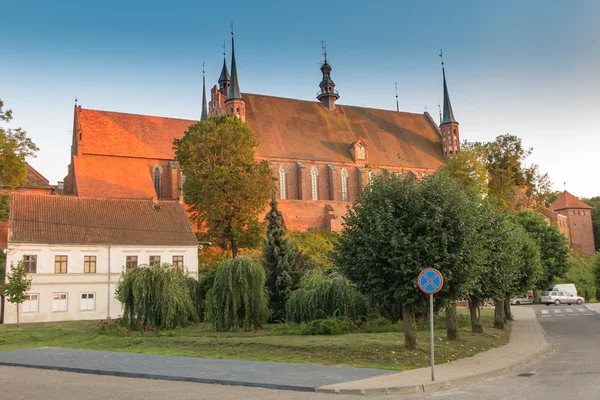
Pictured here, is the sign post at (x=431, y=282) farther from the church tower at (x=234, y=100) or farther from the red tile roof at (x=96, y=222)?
the church tower at (x=234, y=100)

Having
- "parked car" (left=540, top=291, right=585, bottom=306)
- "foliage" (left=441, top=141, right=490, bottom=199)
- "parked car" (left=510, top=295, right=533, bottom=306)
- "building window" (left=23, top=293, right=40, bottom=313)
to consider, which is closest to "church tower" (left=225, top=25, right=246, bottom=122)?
"foliage" (left=441, top=141, right=490, bottom=199)

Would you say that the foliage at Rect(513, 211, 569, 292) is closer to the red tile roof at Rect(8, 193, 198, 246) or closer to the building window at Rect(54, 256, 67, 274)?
the red tile roof at Rect(8, 193, 198, 246)

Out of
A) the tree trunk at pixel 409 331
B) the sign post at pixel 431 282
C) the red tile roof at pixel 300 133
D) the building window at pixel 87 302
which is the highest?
the red tile roof at pixel 300 133

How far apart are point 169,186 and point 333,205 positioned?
18.6 m

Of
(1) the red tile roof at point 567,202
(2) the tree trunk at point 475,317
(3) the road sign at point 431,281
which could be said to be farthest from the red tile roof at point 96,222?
(1) the red tile roof at point 567,202

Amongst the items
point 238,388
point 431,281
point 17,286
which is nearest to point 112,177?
point 17,286

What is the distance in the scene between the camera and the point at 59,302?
36.7m

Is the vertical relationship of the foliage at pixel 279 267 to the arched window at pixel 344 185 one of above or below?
below

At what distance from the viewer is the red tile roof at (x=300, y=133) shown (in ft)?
207

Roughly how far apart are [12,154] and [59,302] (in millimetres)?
10005

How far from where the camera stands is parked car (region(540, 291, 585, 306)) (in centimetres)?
5747

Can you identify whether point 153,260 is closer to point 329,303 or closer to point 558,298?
point 329,303

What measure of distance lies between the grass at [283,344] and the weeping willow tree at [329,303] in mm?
1144

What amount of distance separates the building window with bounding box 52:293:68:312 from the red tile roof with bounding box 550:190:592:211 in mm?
89462
